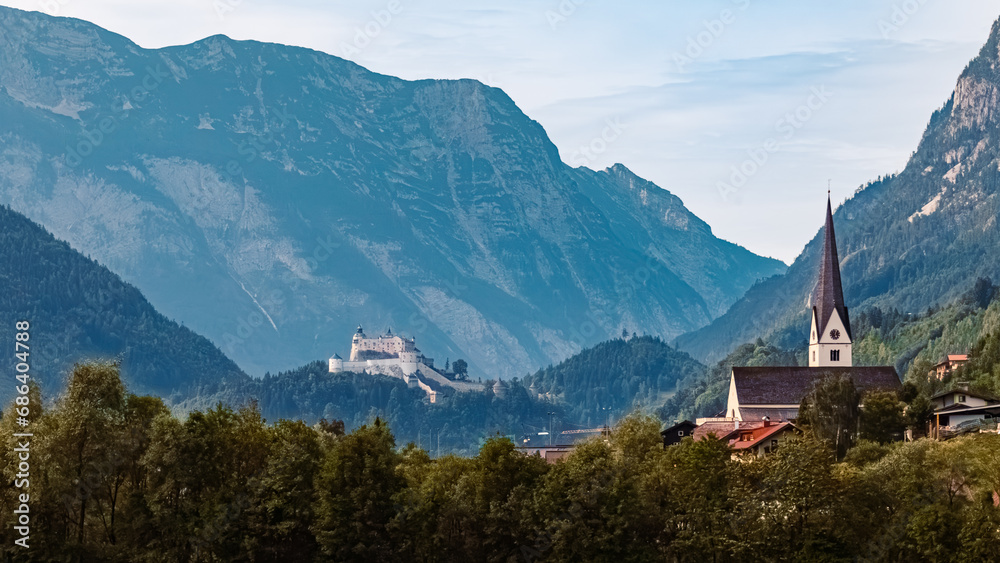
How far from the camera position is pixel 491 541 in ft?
333

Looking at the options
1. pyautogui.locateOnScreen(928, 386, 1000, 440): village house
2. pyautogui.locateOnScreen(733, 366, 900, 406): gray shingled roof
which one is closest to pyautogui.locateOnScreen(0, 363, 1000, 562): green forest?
pyautogui.locateOnScreen(928, 386, 1000, 440): village house

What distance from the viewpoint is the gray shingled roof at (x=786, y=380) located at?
175 m

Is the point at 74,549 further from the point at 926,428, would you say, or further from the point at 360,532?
the point at 926,428

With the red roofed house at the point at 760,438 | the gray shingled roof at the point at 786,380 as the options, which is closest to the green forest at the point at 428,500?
the red roofed house at the point at 760,438

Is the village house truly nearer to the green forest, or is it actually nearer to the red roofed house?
the red roofed house

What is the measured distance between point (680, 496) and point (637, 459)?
459 inches

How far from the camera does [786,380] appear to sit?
17888cm

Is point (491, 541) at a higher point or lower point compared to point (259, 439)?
lower

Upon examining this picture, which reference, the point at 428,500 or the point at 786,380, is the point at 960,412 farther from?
the point at 428,500

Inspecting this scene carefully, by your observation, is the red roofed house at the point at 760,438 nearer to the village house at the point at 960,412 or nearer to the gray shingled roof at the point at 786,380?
the village house at the point at 960,412

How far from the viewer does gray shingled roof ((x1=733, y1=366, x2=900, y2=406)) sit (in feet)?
573

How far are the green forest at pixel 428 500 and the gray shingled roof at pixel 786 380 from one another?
67.8m

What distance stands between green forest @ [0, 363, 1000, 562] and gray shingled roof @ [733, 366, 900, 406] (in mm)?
67849

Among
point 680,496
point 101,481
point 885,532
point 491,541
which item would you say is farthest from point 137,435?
point 885,532
